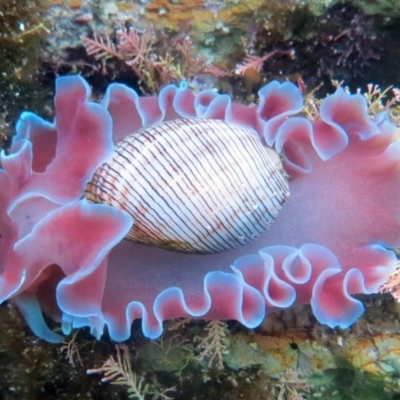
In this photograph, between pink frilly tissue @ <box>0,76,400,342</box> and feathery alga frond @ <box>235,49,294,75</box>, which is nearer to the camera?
pink frilly tissue @ <box>0,76,400,342</box>

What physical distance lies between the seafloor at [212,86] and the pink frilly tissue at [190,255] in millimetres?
473

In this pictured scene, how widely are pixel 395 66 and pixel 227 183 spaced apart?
6.58 ft

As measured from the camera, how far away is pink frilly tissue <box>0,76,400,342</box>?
104 inches

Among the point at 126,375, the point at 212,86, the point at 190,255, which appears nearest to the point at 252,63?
the point at 212,86

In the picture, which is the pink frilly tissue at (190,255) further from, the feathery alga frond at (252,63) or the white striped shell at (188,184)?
the feathery alga frond at (252,63)

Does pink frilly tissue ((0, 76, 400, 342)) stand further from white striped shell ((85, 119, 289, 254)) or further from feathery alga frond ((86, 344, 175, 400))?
feathery alga frond ((86, 344, 175, 400))

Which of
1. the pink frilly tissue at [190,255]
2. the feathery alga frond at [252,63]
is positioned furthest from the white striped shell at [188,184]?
the feathery alga frond at [252,63]

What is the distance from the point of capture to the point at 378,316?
3.44 m

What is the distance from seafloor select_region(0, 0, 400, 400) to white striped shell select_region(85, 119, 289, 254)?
2.57ft

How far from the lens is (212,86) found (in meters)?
3.59

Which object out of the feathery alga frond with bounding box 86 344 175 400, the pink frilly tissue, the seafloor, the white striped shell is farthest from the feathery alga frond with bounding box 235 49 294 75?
the feathery alga frond with bounding box 86 344 175 400

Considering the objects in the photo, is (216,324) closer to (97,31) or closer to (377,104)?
(377,104)

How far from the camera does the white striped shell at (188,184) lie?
2.68 metres

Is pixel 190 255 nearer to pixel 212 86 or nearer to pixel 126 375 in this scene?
pixel 126 375
